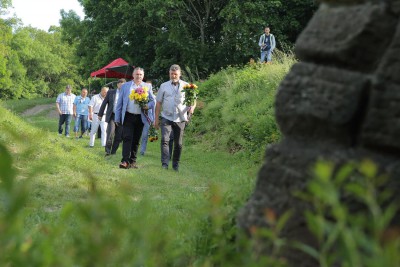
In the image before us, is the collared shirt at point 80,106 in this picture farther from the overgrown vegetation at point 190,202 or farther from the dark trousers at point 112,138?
the dark trousers at point 112,138

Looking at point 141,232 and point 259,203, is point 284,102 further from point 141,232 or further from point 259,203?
point 141,232

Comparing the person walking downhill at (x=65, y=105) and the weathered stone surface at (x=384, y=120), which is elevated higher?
the weathered stone surface at (x=384, y=120)

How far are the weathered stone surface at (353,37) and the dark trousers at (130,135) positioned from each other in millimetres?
9692

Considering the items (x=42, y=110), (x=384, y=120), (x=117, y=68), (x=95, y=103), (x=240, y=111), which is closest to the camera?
(x=384, y=120)

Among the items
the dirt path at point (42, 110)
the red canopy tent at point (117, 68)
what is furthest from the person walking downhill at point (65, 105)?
the dirt path at point (42, 110)

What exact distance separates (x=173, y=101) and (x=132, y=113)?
91 centimetres

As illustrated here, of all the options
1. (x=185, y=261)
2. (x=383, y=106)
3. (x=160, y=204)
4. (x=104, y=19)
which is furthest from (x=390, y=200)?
(x=104, y=19)

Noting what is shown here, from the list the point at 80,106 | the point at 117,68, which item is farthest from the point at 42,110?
the point at 80,106

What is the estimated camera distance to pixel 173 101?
12.7 metres

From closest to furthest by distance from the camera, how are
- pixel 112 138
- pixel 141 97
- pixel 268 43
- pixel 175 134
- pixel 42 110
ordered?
1. pixel 141 97
2. pixel 175 134
3. pixel 112 138
4. pixel 268 43
5. pixel 42 110

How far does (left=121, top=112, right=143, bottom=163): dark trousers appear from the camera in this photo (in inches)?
498

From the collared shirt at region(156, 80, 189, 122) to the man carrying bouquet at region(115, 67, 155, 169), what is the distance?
34cm

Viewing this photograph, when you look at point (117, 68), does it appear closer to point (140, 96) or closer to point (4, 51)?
point (140, 96)

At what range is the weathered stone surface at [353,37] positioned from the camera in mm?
2957
